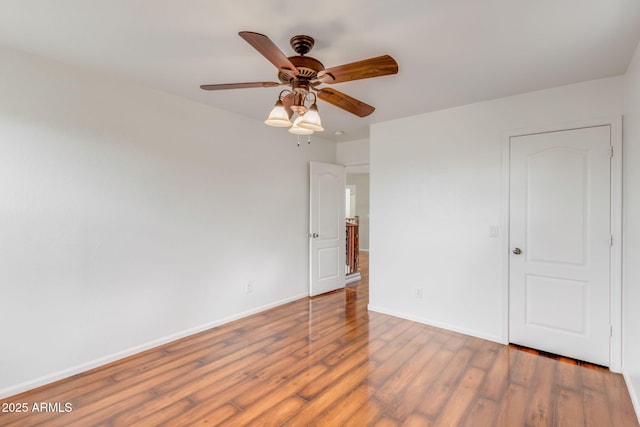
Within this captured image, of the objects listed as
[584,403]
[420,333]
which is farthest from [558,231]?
[420,333]

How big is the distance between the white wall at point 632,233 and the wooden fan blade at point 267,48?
7.47ft

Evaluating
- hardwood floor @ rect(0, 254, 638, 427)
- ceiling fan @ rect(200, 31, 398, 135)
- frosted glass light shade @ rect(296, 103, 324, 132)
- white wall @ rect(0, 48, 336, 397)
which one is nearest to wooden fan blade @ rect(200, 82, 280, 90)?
ceiling fan @ rect(200, 31, 398, 135)

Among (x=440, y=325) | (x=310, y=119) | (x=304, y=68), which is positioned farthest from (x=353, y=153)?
(x=304, y=68)

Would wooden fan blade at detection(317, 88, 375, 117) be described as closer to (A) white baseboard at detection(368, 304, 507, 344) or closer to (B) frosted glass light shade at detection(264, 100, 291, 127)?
(B) frosted glass light shade at detection(264, 100, 291, 127)

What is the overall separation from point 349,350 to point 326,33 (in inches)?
102

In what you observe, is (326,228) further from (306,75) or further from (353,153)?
(306,75)

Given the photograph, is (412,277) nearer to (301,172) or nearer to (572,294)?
(572,294)

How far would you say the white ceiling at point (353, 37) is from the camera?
1.67 m

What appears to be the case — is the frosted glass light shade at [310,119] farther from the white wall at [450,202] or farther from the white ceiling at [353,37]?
the white wall at [450,202]

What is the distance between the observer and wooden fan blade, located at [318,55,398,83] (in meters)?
1.61

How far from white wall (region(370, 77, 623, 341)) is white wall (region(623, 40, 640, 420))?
0.35m

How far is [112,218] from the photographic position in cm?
261

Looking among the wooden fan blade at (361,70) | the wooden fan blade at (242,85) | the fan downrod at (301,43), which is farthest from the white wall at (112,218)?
the wooden fan blade at (361,70)

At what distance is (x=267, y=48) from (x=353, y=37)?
712 mm
